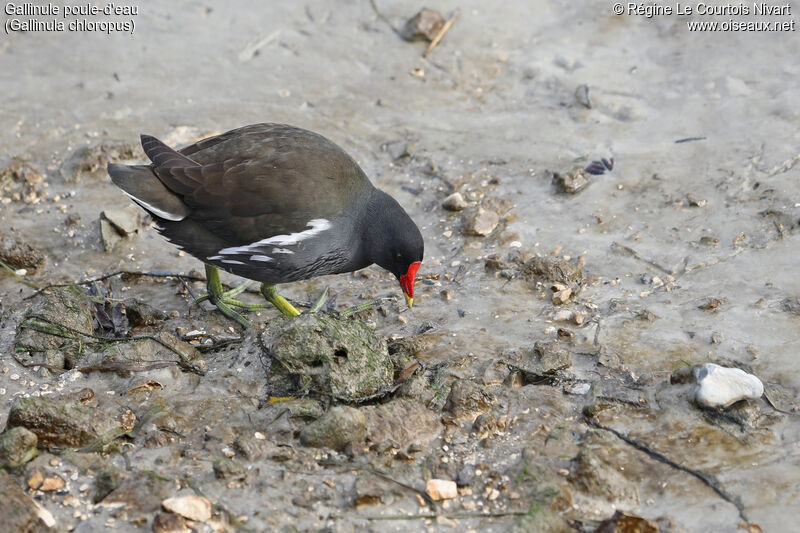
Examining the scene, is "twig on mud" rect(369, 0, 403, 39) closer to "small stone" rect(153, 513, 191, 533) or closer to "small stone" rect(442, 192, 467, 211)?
"small stone" rect(442, 192, 467, 211)

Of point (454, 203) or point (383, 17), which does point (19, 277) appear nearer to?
point (454, 203)

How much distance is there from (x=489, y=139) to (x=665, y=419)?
9.82 feet

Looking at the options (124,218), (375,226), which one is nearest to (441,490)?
(375,226)

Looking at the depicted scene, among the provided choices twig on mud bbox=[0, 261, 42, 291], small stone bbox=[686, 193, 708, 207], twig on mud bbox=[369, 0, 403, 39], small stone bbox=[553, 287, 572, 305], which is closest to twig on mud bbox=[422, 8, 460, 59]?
twig on mud bbox=[369, 0, 403, 39]

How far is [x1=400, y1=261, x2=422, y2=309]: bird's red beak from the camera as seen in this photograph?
14.7ft

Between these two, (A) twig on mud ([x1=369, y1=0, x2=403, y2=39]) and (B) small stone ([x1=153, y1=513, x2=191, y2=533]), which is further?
(A) twig on mud ([x1=369, y1=0, x2=403, y2=39])

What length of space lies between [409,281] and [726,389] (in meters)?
1.71

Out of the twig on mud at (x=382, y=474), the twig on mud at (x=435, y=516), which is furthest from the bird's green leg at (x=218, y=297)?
the twig on mud at (x=435, y=516)

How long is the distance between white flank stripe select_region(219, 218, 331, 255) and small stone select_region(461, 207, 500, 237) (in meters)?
1.13

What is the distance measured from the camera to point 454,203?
5.39 meters

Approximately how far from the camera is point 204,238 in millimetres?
4367

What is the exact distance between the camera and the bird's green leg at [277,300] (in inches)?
184

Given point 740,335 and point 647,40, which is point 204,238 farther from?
point 647,40

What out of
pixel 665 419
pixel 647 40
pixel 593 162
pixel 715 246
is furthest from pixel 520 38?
pixel 665 419
